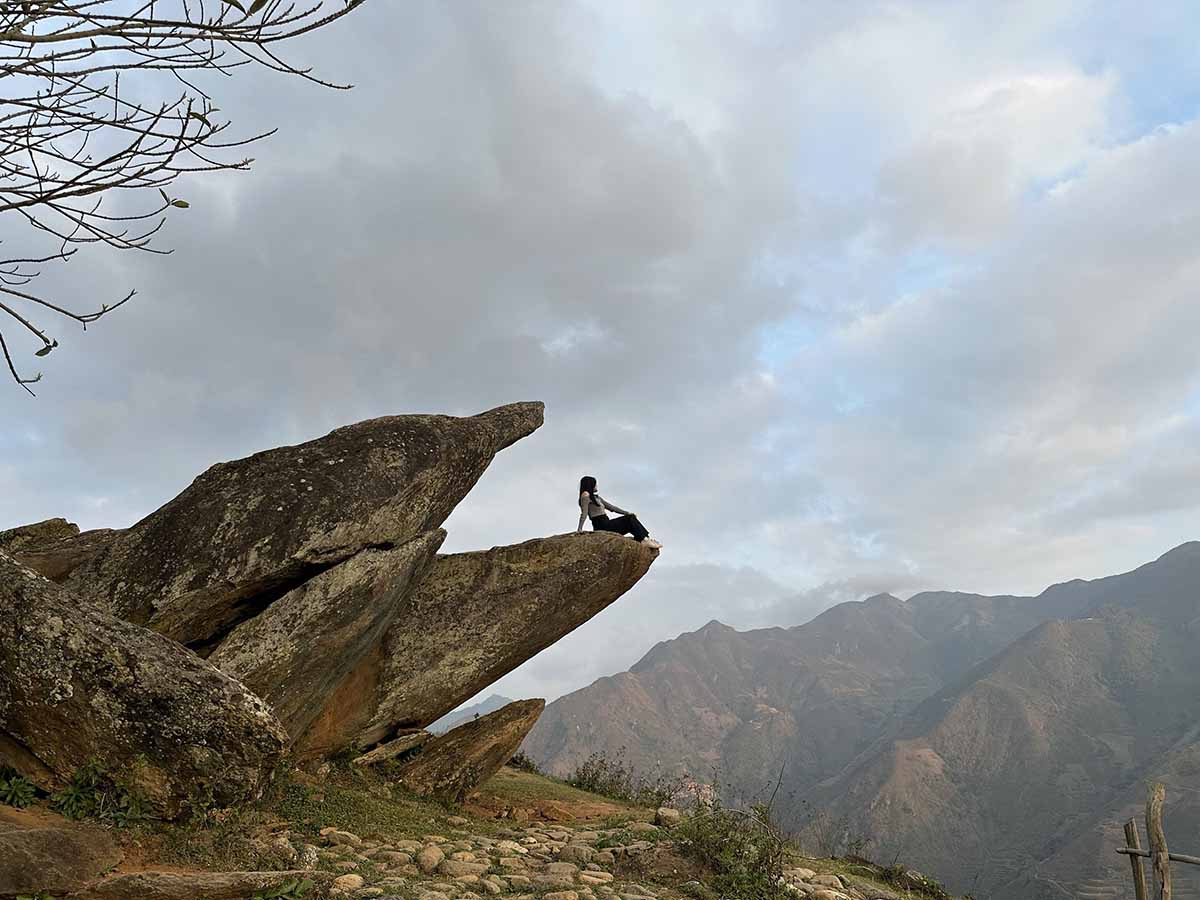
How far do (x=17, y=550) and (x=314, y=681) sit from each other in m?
6.03

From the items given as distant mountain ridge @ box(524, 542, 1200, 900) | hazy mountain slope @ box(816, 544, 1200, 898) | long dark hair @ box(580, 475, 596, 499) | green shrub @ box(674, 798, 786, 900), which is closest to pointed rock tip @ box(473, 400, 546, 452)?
long dark hair @ box(580, 475, 596, 499)

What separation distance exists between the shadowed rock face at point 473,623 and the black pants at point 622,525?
59cm

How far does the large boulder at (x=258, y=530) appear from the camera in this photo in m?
12.0

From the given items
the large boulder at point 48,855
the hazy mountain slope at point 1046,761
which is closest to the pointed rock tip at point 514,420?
the large boulder at point 48,855

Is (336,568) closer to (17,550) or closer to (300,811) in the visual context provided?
(300,811)

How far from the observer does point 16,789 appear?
8.86 metres

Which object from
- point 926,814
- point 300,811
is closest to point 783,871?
point 300,811

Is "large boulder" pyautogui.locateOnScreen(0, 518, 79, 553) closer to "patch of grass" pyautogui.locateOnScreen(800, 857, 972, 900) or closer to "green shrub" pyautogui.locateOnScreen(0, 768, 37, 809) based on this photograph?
"green shrub" pyautogui.locateOnScreen(0, 768, 37, 809)

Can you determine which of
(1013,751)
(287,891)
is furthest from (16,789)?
(1013,751)

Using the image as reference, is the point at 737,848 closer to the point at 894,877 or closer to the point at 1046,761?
the point at 894,877

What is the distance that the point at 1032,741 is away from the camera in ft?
441

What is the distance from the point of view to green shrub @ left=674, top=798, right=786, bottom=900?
10242mm

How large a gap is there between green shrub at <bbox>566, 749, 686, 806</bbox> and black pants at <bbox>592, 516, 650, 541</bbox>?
20.9ft

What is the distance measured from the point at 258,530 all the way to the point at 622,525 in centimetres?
771
